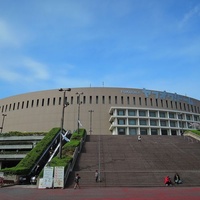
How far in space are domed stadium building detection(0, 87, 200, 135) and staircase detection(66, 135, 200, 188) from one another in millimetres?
20049

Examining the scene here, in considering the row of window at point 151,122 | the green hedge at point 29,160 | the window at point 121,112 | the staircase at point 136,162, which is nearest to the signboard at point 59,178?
the staircase at point 136,162

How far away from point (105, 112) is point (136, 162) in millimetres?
32657

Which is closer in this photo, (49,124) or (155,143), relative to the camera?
(155,143)

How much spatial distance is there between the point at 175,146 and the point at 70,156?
14.7 metres

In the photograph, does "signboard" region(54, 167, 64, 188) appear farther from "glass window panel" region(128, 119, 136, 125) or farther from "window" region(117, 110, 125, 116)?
"glass window panel" region(128, 119, 136, 125)

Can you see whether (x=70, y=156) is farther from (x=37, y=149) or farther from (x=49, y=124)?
(x=49, y=124)

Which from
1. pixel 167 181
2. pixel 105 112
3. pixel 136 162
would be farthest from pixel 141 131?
pixel 167 181

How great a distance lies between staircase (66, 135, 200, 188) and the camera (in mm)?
18203

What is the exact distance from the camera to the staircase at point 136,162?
1820cm

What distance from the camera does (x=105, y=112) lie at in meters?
55.3

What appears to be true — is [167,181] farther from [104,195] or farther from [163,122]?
[163,122]

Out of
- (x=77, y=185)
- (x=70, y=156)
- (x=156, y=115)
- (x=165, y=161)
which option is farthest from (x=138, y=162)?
(x=156, y=115)

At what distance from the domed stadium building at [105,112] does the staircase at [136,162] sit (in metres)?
20.0

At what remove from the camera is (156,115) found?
184 ft
